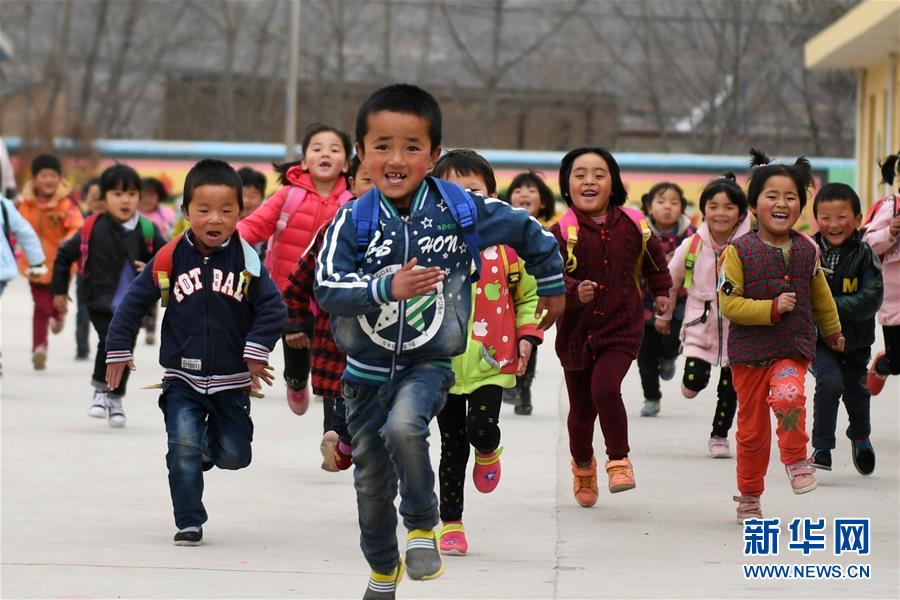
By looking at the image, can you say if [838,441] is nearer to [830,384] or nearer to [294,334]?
[830,384]

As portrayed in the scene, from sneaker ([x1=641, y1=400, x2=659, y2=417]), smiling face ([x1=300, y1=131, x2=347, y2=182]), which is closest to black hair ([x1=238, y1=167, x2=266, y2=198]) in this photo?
smiling face ([x1=300, y1=131, x2=347, y2=182])

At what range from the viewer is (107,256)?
1066cm

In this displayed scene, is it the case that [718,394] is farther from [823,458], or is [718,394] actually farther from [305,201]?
[305,201]

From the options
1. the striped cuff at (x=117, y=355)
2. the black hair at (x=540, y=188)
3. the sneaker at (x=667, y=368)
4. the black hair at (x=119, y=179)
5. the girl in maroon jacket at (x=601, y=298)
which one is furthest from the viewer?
the sneaker at (x=667, y=368)

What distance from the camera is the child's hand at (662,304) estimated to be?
772cm

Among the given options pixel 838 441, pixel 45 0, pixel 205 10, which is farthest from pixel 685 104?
pixel 838 441

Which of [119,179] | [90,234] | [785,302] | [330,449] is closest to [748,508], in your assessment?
[785,302]

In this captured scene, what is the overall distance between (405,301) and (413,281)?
37cm

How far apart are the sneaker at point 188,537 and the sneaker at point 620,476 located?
6.16 ft

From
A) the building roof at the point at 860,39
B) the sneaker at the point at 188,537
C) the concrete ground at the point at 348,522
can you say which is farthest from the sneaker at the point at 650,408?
the building roof at the point at 860,39

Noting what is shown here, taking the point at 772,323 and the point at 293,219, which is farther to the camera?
the point at 293,219

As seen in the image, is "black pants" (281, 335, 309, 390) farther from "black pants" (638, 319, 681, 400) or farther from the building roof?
the building roof

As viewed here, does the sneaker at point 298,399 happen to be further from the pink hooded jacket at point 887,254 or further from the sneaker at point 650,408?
the sneaker at point 650,408

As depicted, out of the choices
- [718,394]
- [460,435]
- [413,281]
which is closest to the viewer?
[413,281]
